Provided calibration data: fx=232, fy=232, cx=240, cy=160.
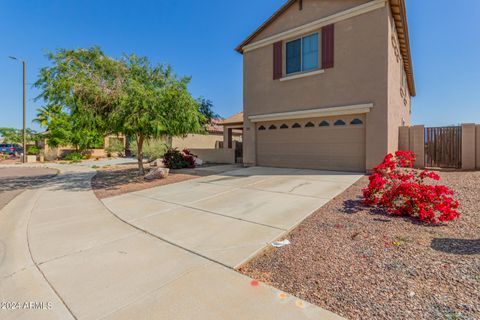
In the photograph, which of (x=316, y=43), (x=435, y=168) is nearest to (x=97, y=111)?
(x=316, y=43)

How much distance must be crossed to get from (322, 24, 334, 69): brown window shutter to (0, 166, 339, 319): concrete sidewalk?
34.0 ft

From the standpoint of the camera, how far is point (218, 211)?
541 cm

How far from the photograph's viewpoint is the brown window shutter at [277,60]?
12.2 m

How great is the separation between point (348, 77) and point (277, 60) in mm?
3833

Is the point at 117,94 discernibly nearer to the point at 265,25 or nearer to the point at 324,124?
the point at 265,25

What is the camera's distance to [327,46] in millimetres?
10680

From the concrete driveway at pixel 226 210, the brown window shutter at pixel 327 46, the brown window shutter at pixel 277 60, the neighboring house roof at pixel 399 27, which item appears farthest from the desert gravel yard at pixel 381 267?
Answer: the brown window shutter at pixel 277 60

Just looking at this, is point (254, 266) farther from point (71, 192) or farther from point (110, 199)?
point (71, 192)

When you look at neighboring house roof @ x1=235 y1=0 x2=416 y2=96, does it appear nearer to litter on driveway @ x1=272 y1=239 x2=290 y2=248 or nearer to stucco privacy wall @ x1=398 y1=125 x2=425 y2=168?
stucco privacy wall @ x1=398 y1=125 x2=425 y2=168

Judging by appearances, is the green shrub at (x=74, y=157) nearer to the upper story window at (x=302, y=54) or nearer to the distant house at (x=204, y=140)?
the distant house at (x=204, y=140)

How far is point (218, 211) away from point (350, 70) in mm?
8815

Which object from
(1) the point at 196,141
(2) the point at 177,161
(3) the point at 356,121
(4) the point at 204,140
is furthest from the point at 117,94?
(4) the point at 204,140

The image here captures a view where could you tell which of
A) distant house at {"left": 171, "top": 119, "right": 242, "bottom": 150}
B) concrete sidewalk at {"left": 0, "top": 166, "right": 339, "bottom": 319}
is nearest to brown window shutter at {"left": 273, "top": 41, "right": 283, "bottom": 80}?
concrete sidewalk at {"left": 0, "top": 166, "right": 339, "bottom": 319}

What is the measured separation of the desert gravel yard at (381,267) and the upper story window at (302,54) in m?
9.06
